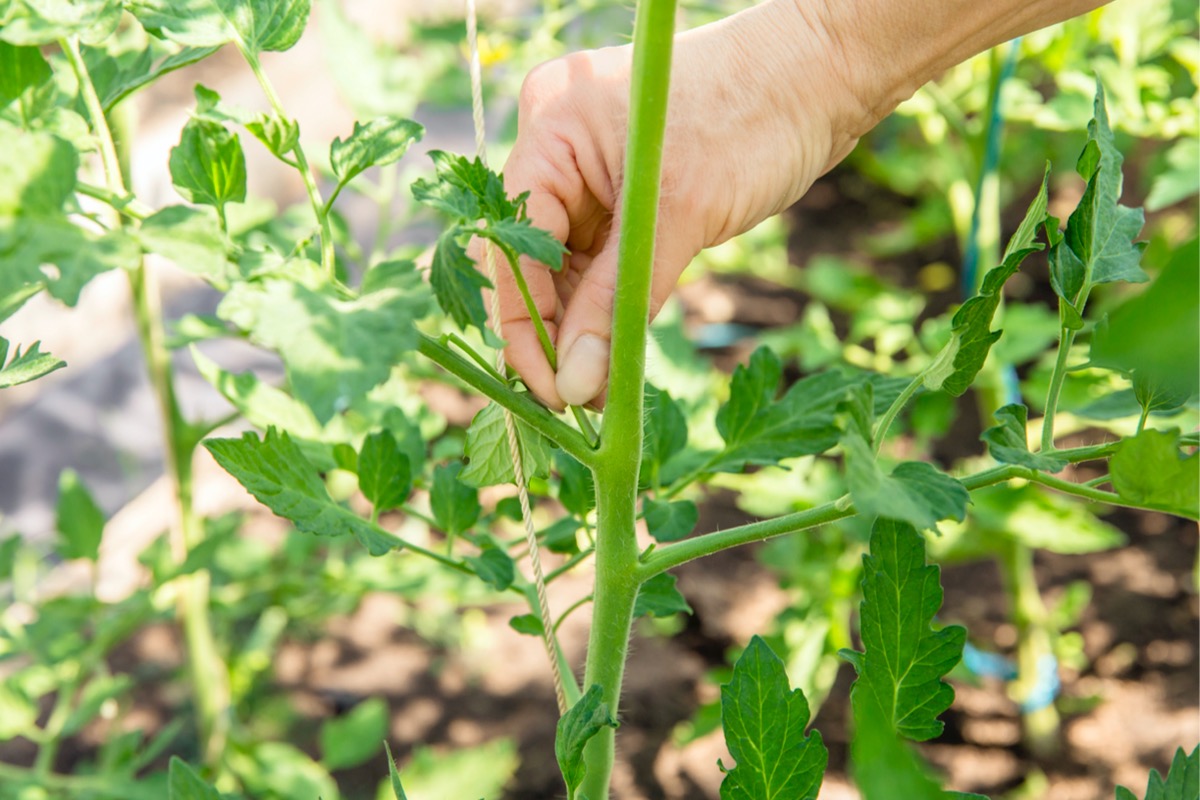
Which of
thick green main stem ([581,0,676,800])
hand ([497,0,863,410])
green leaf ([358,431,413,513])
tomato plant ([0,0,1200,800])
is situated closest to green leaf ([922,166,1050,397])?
tomato plant ([0,0,1200,800])

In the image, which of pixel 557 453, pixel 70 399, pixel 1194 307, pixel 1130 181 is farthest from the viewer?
pixel 1130 181

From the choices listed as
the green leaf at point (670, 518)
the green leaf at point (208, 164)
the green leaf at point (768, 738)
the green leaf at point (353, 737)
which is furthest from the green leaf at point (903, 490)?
the green leaf at point (353, 737)

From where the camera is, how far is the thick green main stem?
1.58 ft

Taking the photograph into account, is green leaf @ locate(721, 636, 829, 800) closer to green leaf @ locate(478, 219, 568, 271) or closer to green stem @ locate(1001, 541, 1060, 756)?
green leaf @ locate(478, 219, 568, 271)

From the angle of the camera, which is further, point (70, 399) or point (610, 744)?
point (70, 399)

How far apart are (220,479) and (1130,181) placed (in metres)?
2.26

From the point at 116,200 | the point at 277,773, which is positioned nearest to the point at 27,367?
the point at 116,200

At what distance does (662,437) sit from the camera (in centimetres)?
79

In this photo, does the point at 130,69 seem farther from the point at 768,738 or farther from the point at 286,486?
the point at 768,738

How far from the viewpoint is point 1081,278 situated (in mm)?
546

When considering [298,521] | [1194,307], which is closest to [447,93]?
[298,521]

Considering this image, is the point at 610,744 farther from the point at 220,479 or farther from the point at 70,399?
the point at 70,399

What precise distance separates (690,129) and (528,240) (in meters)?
0.32

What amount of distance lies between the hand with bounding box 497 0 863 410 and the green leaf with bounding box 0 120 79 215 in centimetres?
37
